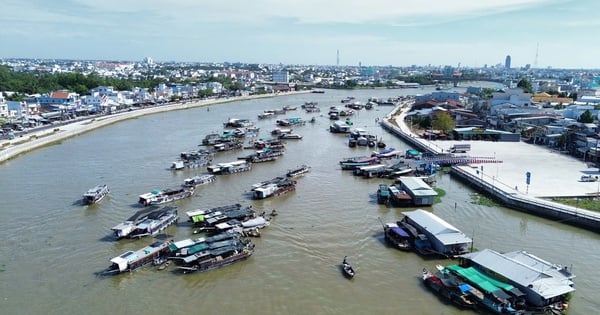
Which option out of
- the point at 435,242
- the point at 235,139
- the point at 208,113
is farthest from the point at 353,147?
the point at 208,113

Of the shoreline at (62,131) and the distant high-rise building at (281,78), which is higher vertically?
the distant high-rise building at (281,78)

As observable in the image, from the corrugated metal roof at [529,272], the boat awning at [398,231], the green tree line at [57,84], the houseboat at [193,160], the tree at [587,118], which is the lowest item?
the boat awning at [398,231]

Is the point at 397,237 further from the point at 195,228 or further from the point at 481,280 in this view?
the point at 195,228

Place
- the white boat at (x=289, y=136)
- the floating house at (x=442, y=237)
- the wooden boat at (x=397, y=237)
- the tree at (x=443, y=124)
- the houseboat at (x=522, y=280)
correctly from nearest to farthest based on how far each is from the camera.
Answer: the houseboat at (x=522, y=280) → the floating house at (x=442, y=237) → the wooden boat at (x=397, y=237) → the white boat at (x=289, y=136) → the tree at (x=443, y=124)

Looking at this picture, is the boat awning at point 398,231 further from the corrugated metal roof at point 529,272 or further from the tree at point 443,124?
the tree at point 443,124

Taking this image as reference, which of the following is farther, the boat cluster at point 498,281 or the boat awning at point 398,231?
the boat awning at point 398,231

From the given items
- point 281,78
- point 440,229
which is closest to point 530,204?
point 440,229

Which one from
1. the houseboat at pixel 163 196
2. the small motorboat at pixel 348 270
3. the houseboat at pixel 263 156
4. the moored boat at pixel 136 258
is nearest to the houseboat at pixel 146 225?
the moored boat at pixel 136 258

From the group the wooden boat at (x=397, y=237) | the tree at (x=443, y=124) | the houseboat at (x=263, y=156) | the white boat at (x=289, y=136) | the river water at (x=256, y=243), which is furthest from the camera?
the tree at (x=443, y=124)
